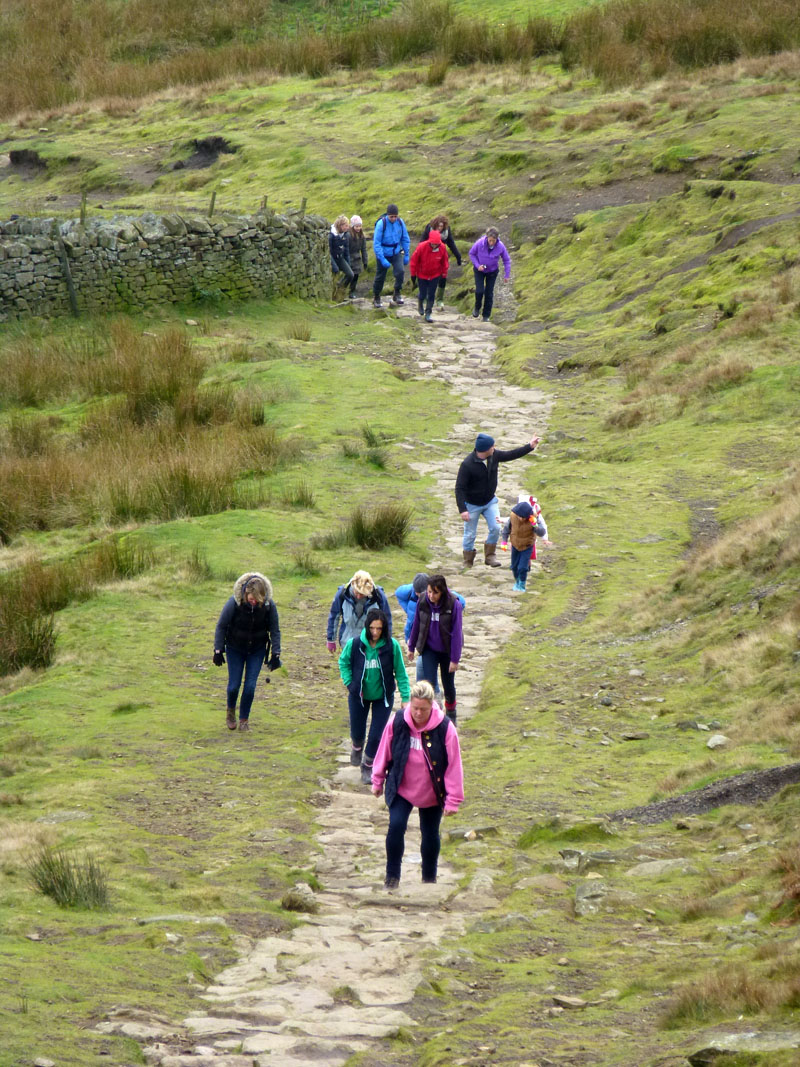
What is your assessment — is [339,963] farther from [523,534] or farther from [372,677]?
[523,534]

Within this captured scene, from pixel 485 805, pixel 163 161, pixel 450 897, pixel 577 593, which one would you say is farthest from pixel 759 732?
pixel 163 161

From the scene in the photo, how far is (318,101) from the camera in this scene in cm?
3969

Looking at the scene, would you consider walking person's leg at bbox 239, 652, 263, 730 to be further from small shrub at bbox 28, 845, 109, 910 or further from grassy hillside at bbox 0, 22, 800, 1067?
small shrub at bbox 28, 845, 109, 910

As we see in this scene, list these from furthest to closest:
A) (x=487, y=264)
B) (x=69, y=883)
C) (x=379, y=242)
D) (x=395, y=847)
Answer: (x=379, y=242) < (x=487, y=264) < (x=395, y=847) < (x=69, y=883)

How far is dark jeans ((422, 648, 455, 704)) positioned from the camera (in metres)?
10.7

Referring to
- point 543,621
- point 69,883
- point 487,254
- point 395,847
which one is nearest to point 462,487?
point 543,621

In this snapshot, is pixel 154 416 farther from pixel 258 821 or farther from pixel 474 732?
pixel 258 821

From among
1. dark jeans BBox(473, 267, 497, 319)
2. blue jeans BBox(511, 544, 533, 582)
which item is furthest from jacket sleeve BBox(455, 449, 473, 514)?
dark jeans BBox(473, 267, 497, 319)

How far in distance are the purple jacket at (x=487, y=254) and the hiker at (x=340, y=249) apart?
382 centimetres

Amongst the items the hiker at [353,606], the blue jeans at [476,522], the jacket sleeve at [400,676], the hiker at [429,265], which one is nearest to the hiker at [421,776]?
the jacket sleeve at [400,676]

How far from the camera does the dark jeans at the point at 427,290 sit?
25859 mm

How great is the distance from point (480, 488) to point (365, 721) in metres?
5.00

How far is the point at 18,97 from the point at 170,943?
4534cm

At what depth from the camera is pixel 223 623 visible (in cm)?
→ 1035
